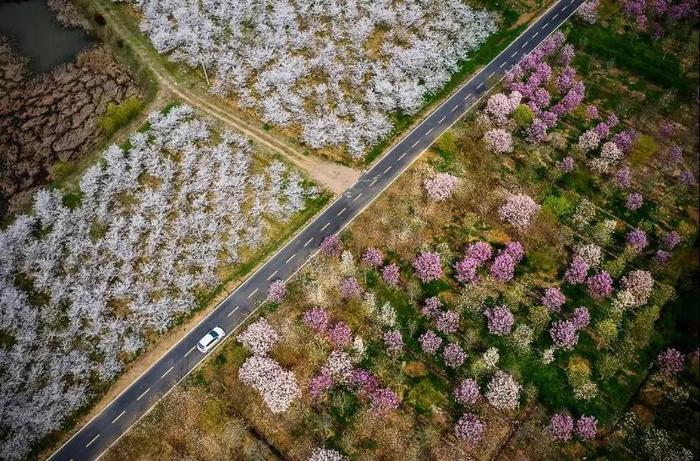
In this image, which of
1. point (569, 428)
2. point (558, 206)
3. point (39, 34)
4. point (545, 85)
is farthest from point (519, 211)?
point (39, 34)

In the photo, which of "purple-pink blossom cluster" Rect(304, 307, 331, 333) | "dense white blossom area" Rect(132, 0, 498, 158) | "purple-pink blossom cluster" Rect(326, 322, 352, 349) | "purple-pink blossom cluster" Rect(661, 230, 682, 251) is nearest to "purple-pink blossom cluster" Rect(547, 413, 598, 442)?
"purple-pink blossom cluster" Rect(326, 322, 352, 349)

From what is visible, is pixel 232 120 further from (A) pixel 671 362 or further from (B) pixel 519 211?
(A) pixel 671 362

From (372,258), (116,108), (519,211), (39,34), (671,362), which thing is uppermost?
(39,34)

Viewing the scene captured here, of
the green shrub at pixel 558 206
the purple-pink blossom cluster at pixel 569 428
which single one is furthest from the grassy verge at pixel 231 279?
the purple-pink blossom cluster at pixel 569 428

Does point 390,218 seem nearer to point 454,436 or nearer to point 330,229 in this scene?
point 330,229

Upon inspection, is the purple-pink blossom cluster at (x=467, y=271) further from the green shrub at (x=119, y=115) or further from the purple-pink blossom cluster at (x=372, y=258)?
the green shrub at (x=119, y=115)

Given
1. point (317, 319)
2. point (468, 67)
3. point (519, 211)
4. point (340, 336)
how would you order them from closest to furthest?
1. point (340, 336)
2. point (317, 319)
3. point (519, 211)
4. point (468, 67)

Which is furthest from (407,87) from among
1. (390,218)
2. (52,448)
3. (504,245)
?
(52,448)
